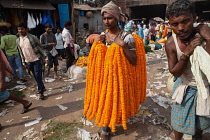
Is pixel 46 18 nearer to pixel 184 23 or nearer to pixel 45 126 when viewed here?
pixel 45 126

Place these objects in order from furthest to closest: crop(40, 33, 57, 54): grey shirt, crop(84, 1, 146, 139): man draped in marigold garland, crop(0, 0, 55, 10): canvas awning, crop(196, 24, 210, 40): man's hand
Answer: crop(0, 0, 55, 10): canvas awning → crop(40, 33, 57, 54): grey shirt → crop(84, 1, 146, 139): man draped in marigold garland → crop(196, 24, 210, 40): man's hand

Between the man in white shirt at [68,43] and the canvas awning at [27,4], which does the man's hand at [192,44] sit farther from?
the canvas awning at [27,4]

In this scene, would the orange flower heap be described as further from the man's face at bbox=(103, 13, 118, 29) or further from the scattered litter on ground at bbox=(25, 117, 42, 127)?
the scattered litter on ground at bbox=(25, 117, 42, 127)

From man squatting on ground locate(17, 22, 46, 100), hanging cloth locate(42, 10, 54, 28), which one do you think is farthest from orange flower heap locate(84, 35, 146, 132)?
hanging cloth locate(42, 10, 54, 28)

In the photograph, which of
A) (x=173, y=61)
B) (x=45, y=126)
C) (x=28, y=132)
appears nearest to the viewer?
(x=173, y=61)

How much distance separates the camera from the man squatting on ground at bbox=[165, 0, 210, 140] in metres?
1.45

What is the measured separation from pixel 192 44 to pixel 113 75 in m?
1.02

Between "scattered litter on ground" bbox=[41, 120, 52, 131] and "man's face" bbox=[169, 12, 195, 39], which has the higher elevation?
"man's face" bbox=[169, 12, 195, 39]

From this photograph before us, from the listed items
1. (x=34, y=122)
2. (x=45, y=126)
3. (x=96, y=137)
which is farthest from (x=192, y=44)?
(x=34, y=122)

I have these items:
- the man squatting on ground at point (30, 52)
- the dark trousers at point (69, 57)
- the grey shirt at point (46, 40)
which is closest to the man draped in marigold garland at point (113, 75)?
the man squatting on ground at point (30, 52)

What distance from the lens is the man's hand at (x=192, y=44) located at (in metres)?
1.43

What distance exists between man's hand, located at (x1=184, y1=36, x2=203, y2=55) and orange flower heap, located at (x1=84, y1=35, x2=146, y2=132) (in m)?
0.83

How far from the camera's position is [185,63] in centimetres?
157

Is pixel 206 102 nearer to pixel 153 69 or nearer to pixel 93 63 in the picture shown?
pixel 93 63
